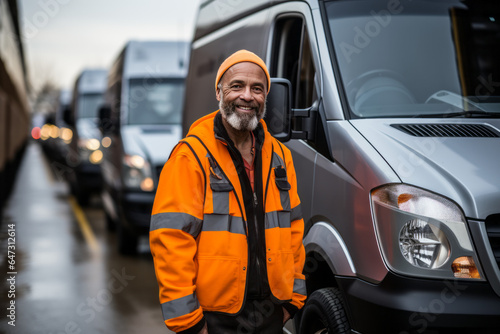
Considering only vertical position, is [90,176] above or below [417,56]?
below

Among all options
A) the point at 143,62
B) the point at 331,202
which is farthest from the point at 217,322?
the point at 143,62

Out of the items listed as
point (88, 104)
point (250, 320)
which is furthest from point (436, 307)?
point (88, 104)

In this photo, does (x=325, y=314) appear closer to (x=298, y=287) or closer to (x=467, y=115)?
(x=298, y=287)

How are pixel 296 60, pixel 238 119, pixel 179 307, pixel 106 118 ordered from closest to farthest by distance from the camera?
pixel 179 307, pixel 238 119, pixel 296 60, pixel 106 118

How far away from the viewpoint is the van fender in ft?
11.8

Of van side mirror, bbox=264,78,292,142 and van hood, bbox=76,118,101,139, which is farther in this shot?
van hood, bbox=76,118,101,139

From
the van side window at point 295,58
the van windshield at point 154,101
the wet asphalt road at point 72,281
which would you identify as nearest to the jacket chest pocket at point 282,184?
the van side window at point 295,58

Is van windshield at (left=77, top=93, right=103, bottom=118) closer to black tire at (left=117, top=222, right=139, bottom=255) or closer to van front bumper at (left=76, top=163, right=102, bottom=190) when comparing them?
van front bumper at (left=76, top=163, right=102, bottom=190)

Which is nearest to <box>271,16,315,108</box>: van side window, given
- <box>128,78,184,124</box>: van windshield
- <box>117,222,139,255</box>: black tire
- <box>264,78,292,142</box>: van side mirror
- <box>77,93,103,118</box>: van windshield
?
<box>264,78,292,142</box>: van side mirror

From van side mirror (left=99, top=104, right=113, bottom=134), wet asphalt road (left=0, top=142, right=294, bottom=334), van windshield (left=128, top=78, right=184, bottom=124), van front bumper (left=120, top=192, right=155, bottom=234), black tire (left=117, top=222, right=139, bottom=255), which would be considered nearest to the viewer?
wet asphalt road (left=0, top=142, right=294, bottom=334)

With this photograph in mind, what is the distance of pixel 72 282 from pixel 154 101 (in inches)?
133

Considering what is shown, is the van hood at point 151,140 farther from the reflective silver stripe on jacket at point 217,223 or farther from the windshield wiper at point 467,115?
the reflective silver stripe on jacket at point 217,223

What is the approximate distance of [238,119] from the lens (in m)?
3.00

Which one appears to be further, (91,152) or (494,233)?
(91,152)
